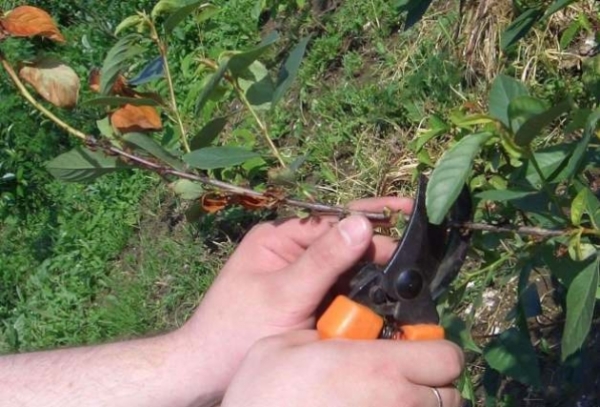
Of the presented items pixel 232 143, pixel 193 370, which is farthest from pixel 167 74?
pixel 232 143

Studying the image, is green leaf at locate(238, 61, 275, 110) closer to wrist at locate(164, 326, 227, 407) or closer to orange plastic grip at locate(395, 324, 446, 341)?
orange plastic grip at locate(395, 324, 446, 341)

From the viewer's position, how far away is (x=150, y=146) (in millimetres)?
1476

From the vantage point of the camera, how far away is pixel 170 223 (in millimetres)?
3936

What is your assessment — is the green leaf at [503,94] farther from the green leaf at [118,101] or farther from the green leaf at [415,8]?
the green leaf at [118,101]

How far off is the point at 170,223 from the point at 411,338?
2585 mm

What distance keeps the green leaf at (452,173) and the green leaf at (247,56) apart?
290 millimetres

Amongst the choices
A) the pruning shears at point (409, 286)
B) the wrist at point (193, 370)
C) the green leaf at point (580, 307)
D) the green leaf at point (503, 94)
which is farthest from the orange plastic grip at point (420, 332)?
the wrist at point (193, 370)

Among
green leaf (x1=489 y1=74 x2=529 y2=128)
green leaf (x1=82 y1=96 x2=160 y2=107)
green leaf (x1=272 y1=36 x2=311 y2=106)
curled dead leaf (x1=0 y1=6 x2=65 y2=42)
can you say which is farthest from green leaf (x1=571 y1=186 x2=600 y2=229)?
curled dead leaf (x1=0 y1=6 x2=65 y2=42)

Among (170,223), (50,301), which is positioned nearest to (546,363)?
(170,223)

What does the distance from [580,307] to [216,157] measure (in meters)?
0.53

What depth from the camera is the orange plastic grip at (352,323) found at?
1396 mm

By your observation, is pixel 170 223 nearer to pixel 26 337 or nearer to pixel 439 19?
pixel 26 337

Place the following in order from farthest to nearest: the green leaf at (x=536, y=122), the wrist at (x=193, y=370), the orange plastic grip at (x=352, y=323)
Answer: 1. the wrist at (x=193, y=370)
2. the orange plastic grip at (x=352, y=323)
3. the green leaf at (x=536, y=122)

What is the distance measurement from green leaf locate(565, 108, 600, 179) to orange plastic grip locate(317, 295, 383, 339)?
0.32 m
